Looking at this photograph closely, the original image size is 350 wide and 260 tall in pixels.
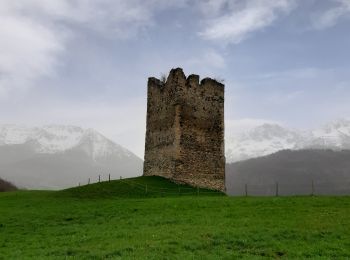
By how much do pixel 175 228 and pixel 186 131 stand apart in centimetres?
3017

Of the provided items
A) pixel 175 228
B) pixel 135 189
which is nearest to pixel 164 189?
pixel 135 189

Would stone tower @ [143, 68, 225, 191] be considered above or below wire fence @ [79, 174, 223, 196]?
above

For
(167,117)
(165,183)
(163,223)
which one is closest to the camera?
(163,223)

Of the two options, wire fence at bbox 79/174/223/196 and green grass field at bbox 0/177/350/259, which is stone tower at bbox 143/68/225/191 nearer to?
wire fence at bbox 79/174/223/196

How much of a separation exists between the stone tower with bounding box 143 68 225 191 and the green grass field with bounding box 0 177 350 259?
1386 cm

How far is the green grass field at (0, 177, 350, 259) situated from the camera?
23.1m

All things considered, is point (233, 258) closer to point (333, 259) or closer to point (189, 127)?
point (333, 259)

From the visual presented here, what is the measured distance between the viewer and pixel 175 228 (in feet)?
93.9

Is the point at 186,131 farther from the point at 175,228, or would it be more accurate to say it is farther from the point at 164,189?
the point at 175,228

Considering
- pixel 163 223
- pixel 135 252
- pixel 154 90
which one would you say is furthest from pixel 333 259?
pixel 154 90

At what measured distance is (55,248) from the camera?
24.7 m

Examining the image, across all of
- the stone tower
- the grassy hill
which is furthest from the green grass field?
the stone tower

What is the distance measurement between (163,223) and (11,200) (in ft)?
68.5

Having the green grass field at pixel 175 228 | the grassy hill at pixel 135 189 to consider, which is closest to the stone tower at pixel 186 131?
the grassy hill at pixel 135 189
